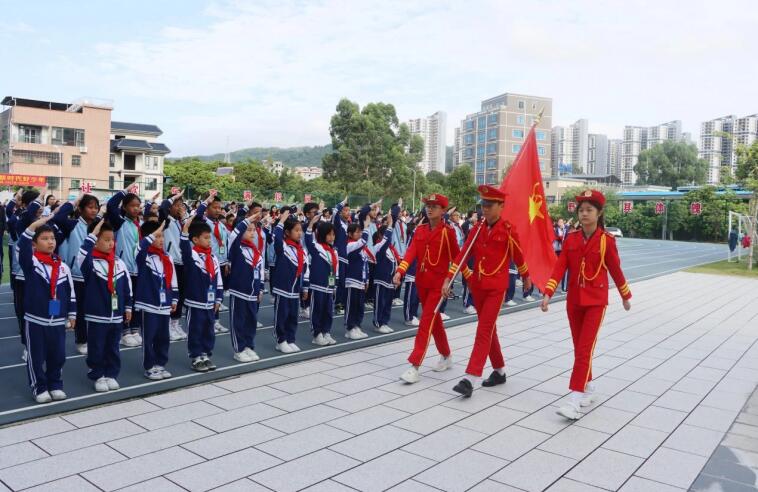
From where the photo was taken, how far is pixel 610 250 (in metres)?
5.19

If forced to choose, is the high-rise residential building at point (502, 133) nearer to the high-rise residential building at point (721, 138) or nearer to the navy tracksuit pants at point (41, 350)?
the high-rise residential building at point (721, 138)

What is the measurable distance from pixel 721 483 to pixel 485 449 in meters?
1.51

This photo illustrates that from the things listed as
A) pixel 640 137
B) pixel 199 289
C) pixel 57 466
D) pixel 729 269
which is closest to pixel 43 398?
pixel 57 466

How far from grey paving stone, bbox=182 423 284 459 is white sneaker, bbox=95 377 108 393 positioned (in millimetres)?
1430

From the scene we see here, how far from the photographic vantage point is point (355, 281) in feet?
25.5

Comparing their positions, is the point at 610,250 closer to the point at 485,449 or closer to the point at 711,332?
the point at 485,449

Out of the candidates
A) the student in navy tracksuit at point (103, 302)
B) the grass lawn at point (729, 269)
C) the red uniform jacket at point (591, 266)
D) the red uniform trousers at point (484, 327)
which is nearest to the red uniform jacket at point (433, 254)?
the red uniform trousers at point (484, 327)

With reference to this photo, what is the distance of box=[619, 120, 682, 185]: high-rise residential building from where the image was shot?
113438 millimetres

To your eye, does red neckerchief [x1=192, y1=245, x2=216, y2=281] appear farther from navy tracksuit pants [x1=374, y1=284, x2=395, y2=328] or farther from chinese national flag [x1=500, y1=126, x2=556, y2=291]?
chinese national flag [x1=500, y1=126, x2=556, y2=291]

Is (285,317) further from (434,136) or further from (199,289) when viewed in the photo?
(434,136)

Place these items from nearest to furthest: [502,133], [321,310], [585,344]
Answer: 1. [585,344]
2. [321,310]
3. [502,133]

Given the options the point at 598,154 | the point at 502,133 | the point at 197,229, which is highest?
the point at 598,154

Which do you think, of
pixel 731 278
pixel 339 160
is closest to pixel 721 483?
pixel 731 278

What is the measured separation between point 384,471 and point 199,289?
2843 millimetres
